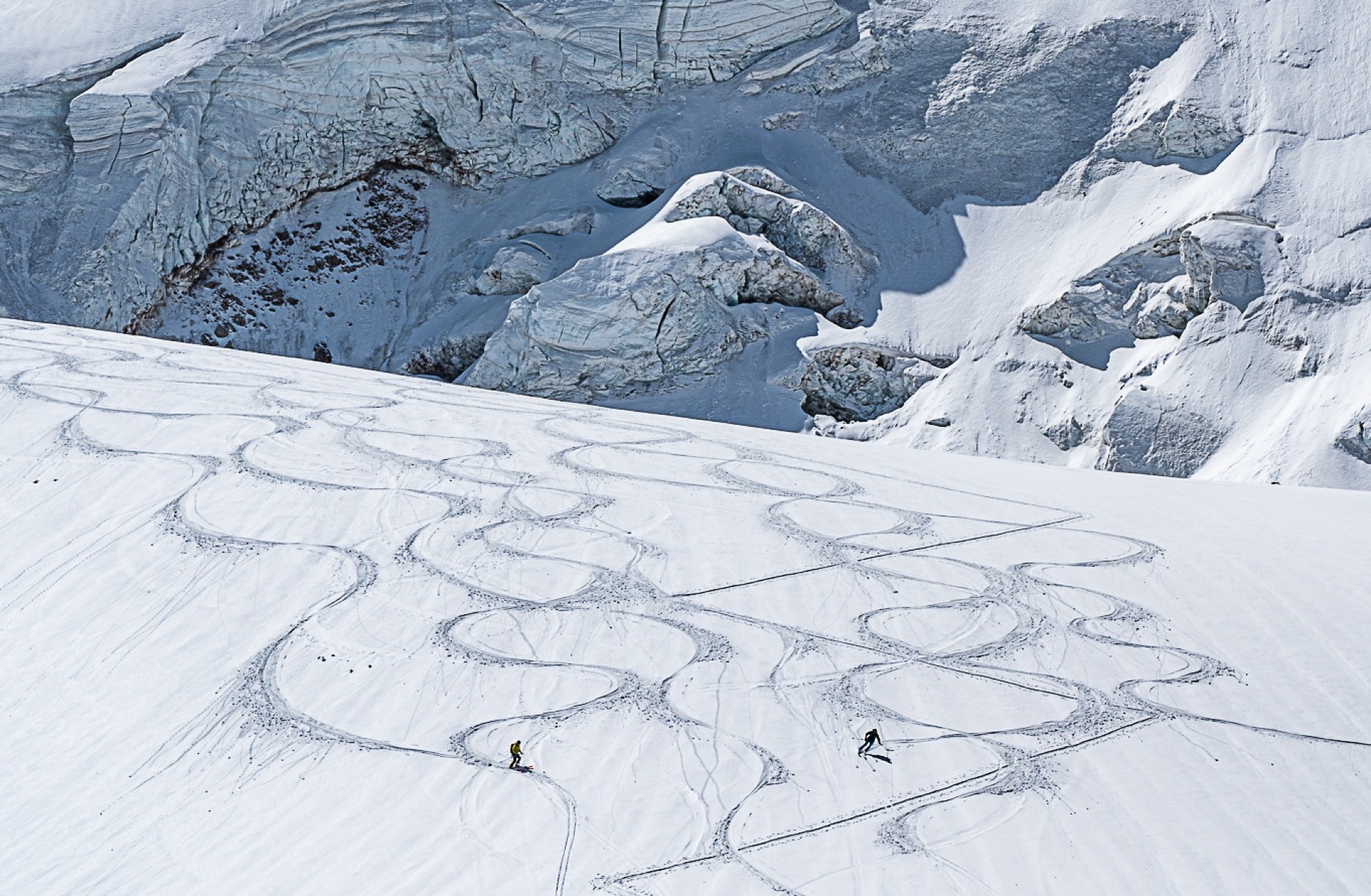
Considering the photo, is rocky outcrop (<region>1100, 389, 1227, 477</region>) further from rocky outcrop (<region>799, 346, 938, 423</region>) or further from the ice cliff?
rocky outcrop (<region>799, 346, 938, 423</region>)

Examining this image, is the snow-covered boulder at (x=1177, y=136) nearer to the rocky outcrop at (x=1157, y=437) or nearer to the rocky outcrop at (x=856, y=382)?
the rocky outcrop at (x=1157, y=437)

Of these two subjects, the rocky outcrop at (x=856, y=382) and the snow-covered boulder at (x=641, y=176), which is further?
the snow-covered boulder at (x=641, y=176)

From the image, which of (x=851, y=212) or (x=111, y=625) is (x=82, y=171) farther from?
(x=111, y=625)

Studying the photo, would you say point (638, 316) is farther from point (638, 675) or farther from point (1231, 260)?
point (638, 675)

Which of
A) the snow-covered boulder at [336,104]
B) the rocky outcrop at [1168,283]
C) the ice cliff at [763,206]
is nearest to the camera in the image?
the rocky outcrop at [1168,283]

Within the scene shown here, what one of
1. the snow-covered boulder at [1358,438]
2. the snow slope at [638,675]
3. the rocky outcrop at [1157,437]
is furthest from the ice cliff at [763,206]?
the snow slope at [638,675]

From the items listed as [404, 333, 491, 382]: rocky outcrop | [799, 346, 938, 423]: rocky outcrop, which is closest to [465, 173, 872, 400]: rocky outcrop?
[404, 333, 491, 382]: rocky outcrop
